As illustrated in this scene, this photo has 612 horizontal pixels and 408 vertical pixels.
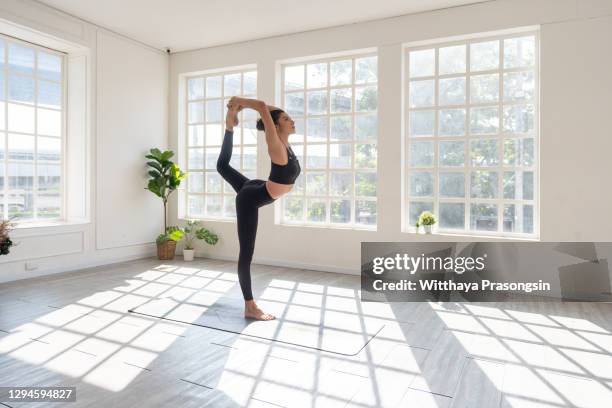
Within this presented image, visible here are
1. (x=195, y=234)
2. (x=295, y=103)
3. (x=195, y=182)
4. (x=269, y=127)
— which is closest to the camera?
(x=269, y=127)

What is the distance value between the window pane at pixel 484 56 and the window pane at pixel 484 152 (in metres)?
0.84

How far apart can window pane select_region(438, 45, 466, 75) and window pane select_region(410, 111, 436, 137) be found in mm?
508

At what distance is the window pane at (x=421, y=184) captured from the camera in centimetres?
Answer: 532

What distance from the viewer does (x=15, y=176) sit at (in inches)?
209

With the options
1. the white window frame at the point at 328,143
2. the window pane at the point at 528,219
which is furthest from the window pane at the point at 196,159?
the window pane at the point at 528,219

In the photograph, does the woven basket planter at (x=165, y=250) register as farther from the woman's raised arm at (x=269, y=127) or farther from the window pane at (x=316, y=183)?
the woman's raised arm at (x=269, y=127)

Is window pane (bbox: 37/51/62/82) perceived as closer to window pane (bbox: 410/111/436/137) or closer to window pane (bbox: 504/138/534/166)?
window pane (bbox: 410/111/436/137)

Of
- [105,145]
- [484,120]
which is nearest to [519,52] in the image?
[484,120]

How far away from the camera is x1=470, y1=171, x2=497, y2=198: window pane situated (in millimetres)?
5000

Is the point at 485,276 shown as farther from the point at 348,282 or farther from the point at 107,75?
the point at 107,75

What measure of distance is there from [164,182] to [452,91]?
4.12 meters

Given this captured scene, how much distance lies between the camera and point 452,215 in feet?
17.1

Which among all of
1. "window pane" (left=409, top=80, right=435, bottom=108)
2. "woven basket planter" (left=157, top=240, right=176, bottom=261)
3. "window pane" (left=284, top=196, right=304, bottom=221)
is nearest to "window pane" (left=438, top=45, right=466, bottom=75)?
"window pane" (left=409, top=80, right=435, bottom=108)

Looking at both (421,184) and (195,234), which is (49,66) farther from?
(421,184)
